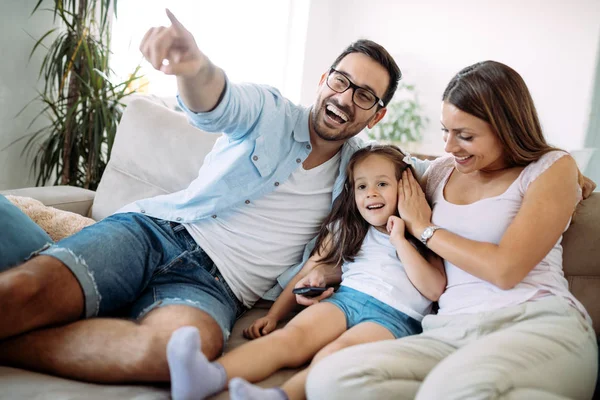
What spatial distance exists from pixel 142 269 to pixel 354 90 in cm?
81

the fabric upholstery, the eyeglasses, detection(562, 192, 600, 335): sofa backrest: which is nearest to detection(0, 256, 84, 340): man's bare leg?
the fabric upholstery

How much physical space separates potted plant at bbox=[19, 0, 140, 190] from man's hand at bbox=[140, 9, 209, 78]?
62.1 inches

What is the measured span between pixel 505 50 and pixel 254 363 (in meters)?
4.42

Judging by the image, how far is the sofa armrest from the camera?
6.46 feet

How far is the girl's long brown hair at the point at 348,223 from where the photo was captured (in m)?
1.61

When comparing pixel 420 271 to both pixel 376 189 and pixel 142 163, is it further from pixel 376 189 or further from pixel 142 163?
pixel 142 163

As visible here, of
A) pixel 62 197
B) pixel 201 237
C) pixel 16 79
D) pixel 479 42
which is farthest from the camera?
pixel 479 42

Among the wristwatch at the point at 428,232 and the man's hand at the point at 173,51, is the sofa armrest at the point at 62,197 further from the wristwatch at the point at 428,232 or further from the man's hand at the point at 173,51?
the wristwatch at the point at 428,232

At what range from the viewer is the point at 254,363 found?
1.20m

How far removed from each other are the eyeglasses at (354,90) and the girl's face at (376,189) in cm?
18

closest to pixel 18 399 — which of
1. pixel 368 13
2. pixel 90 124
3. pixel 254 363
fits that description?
pixel 254 363

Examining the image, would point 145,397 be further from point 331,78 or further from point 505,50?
point 505,50

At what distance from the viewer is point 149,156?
6.76 ft

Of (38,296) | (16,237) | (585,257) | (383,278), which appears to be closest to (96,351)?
(38,296)
